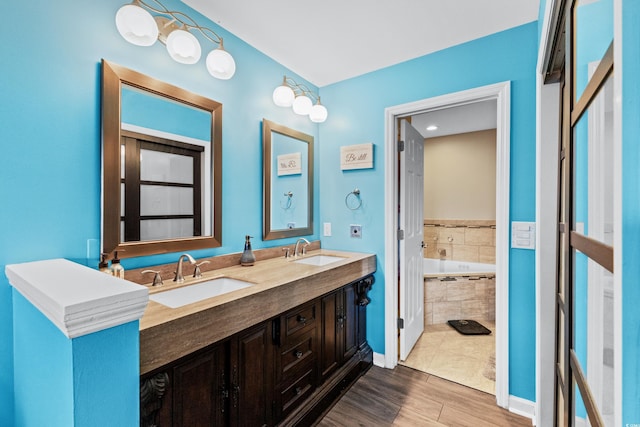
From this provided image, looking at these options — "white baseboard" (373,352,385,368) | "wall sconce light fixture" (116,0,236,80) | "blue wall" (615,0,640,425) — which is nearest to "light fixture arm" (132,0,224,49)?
"wall sconce light fixture" (116,0,236,80)

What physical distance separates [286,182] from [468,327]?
2419mm

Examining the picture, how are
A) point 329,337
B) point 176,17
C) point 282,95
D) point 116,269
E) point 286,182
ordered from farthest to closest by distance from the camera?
point 286,182 < point 282,95 < point 329,337 < point 176,17 < point 116,269

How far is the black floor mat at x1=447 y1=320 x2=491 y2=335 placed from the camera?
292 cm

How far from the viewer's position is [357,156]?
245cm

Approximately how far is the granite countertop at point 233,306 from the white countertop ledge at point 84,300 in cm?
26

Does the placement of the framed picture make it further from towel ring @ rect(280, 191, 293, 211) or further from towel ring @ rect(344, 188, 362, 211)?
towel ring @ rect(344, 188, 362, 211)

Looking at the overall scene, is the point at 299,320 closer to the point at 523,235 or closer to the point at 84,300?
the point at 84,300

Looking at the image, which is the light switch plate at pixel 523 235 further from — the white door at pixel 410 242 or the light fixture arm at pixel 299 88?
the light fixture arm at pixel 299 88

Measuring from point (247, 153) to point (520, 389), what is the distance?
237 cm

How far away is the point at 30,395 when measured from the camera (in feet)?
3.06

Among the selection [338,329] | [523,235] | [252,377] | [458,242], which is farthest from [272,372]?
[458,242]

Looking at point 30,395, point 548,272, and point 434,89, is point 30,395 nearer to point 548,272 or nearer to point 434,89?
point 548,272

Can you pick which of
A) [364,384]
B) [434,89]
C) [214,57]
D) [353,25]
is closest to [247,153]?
[214,57]

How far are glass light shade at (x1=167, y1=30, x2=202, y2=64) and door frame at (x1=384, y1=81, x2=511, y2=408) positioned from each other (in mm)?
1458
